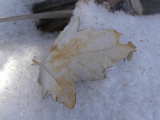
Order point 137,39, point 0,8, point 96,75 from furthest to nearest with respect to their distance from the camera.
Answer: point 0,8
point 137,39
point 96,75

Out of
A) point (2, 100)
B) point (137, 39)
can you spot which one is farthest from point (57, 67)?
point (137, 39)

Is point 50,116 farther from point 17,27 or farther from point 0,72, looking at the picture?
point 17,27

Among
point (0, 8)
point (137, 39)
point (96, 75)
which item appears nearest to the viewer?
point (96, 75)

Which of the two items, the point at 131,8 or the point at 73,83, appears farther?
the point at 131,8

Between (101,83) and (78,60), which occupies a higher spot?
(78,60)
